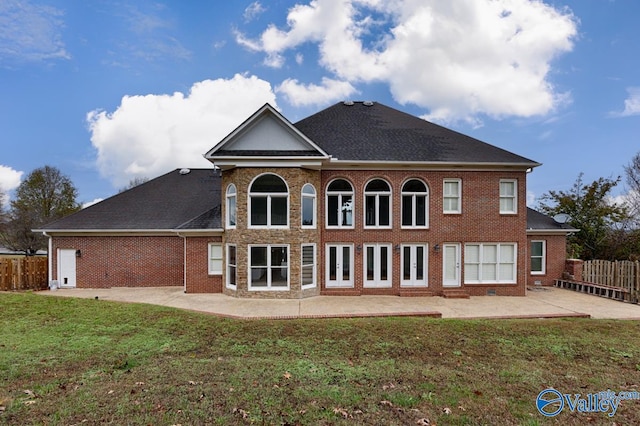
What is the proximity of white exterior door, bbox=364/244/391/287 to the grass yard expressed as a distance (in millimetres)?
4552

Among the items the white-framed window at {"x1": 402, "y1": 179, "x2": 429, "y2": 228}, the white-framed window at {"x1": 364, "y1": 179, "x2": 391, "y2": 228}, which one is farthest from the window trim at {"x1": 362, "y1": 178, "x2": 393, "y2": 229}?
the white-framed window at {"x1": 402, "y1": 179, "x2": 429, "y2": 228}

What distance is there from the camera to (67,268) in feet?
53.6

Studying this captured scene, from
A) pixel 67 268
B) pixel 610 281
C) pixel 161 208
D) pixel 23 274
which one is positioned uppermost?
pixel 161 208

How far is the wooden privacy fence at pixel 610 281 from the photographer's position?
13.5m

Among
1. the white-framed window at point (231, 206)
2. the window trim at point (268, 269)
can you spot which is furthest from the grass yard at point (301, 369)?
the white-framed window at point (231, 206)

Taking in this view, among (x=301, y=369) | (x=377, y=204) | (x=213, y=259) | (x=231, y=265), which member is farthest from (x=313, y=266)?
(x=301, y=369)

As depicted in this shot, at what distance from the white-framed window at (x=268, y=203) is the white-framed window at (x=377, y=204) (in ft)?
12.0

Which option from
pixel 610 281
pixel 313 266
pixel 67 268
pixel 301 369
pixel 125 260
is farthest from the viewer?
pixel 125 260

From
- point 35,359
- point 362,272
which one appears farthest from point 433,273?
point 35,359

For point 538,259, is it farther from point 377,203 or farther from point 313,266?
point 313,266

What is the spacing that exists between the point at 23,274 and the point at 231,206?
10898 millimetres

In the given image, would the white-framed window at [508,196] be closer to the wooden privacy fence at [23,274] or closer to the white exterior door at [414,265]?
the white exterior door at [414,265]

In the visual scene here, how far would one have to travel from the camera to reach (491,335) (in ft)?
27.7

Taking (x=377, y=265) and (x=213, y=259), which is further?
(x=213, y=259)
